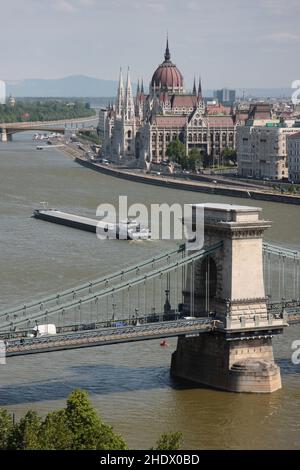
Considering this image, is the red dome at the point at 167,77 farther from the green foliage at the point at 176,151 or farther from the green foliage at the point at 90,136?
the green foliage at the point at 176,151

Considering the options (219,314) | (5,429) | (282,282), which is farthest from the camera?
(282,282)

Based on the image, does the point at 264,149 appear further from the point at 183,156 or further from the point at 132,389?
the point at 132,389

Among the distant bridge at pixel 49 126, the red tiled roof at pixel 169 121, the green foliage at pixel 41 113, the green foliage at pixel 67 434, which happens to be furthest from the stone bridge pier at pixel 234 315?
the green foliage at pixel 41 113

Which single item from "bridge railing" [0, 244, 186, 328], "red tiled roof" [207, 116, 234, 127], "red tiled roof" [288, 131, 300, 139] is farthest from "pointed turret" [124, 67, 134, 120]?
"bridge railing" [0, 244, 186, 328]

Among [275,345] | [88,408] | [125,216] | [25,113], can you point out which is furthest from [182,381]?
[25,113]

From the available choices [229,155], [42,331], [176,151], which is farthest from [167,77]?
[42,331]

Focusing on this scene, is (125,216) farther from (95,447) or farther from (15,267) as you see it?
(95,447)
